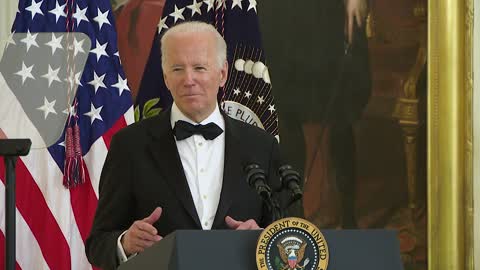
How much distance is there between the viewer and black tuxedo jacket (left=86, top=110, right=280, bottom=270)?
13.6ft

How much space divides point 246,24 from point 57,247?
190cm

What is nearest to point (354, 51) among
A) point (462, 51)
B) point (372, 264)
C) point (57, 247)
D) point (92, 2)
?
point (462, 51)

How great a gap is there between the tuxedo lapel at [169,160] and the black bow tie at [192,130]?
0.18 ft

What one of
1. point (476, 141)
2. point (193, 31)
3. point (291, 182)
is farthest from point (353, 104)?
point (291, 182)

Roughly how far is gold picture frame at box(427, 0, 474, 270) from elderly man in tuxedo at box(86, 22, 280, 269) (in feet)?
7.70

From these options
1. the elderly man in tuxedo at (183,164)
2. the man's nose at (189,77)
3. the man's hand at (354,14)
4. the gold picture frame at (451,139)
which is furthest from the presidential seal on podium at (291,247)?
the man's hand at (354,14)

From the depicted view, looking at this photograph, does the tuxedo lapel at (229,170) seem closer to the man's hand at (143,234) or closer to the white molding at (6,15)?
the man's hand at (143,234)

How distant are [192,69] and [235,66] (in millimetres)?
2127

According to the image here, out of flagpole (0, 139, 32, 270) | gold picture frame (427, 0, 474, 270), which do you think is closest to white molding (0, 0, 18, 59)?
flagpole (0, 139, 32, 270)

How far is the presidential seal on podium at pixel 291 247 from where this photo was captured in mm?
2961

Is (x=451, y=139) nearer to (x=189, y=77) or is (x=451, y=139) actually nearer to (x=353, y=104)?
(x=353, y=104)

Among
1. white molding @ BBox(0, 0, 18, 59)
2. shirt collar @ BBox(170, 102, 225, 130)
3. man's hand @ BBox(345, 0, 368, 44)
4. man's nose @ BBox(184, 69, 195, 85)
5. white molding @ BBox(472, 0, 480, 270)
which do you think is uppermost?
white molding @ BBox(0, 0, 18, 59)

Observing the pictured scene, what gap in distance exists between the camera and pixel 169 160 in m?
4.27

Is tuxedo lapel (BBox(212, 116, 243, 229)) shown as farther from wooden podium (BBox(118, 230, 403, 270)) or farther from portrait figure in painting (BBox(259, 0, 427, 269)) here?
portrait figure in painting (BBox(259, 0, 427, 269))
